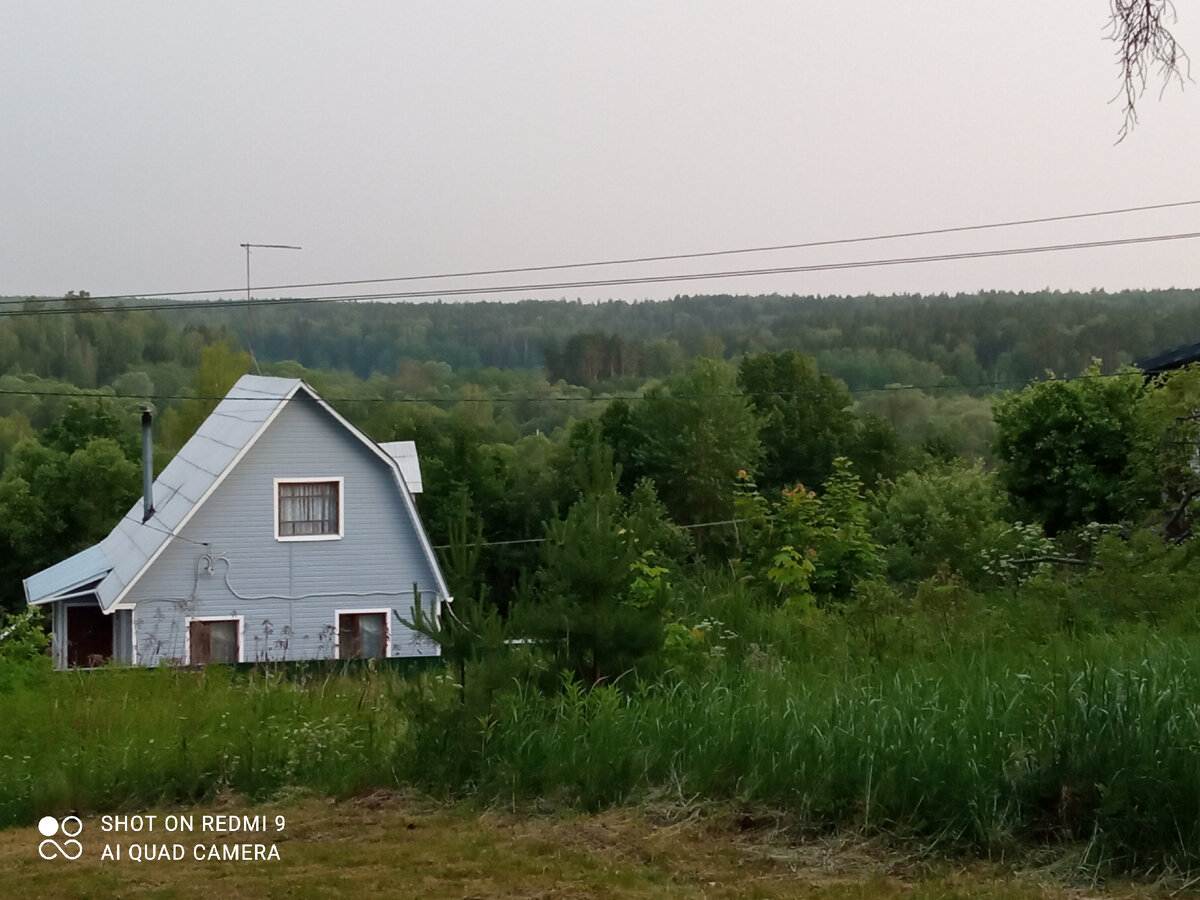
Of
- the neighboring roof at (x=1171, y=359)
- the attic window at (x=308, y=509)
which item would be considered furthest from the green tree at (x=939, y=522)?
the attic window at (x=308, y=509)

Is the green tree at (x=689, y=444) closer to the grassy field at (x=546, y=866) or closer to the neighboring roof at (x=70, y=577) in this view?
the neighboring roof at (x=70, y=577)

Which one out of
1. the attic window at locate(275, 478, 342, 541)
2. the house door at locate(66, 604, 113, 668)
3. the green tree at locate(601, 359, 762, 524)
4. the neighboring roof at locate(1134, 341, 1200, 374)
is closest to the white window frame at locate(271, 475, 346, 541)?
the attic window at locate(275, 478, 342, 541)

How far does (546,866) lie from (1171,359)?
59.1 ft

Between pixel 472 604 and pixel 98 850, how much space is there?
211 centimetres

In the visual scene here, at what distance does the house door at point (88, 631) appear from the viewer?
1140 inches

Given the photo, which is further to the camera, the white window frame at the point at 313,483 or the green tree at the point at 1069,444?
the white window frame at the point at 313,483

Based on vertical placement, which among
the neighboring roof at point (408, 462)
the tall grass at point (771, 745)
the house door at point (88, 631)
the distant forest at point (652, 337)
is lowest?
the house door at point (88, 631)

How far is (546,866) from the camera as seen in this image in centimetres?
500

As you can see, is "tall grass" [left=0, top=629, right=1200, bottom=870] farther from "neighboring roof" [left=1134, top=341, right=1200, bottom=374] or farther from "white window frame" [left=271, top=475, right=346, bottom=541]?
"white window frame" [left=271, top=475, right=346, bottom=541]

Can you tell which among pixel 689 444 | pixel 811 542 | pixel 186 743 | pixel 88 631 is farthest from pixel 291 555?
pixel 689 444

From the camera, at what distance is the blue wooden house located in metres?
27.4

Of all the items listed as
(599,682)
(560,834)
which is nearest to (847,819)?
(560,834)

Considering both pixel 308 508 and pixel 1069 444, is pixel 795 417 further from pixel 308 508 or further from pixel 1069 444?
pixel 1069 444

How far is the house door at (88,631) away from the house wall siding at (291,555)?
2.82 meters
